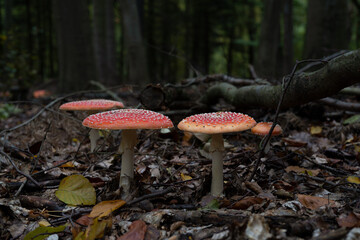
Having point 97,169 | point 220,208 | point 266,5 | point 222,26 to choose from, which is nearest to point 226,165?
point 220,208

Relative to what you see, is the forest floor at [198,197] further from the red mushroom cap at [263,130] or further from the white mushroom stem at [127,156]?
the red mushroom cap at [263,130]

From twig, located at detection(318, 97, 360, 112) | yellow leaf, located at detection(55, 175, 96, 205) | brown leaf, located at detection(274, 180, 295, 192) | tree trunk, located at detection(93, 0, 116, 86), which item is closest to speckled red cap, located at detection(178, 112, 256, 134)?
brown leaf, located at detection(274, 180, 295, 192)

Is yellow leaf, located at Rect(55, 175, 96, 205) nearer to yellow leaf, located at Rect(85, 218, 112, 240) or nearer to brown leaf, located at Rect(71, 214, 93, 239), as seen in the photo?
brown leaf, located at Rect(71, 214, 93, 239)

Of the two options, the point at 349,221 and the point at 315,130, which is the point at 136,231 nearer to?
the point at 349,221

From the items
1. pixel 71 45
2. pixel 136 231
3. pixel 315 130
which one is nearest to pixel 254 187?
pixel 136 231

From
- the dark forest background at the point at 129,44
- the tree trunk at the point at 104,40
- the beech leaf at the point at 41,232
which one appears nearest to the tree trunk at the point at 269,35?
the dark forest background at the point at 129,44

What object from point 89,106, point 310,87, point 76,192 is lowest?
point 76,192

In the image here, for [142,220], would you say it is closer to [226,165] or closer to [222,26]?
[226,165]
